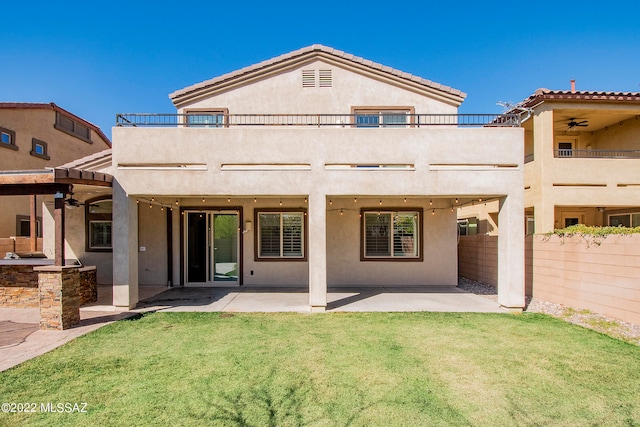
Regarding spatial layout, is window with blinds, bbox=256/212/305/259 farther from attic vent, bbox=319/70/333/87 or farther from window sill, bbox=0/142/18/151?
window sill, bbox=0/142/18/151

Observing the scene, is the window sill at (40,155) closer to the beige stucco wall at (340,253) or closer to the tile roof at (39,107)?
the tile roof at (39,107)

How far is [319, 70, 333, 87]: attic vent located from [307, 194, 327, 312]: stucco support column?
5197 millimetres

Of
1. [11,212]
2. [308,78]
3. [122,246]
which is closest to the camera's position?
[122,246]

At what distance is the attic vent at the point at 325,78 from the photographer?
1177cm

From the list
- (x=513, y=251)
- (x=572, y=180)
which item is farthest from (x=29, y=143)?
(x=572, y=180)

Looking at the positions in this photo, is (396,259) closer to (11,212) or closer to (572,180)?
(572,180)

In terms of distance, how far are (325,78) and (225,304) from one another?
840cm

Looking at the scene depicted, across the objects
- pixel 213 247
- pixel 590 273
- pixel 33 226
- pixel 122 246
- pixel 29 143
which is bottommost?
pixel 590 273

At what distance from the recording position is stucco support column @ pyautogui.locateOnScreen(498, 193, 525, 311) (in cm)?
858

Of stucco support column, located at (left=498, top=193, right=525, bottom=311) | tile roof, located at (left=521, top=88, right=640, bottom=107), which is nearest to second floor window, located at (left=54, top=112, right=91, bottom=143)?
stucco support column, located at (left=498, top=193, right=525, bottom=311)

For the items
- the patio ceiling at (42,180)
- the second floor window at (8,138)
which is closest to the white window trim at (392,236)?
the patio ceiling at (42,180)

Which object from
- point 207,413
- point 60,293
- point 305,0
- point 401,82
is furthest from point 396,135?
point 305,0

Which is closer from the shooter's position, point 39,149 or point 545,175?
point 545,175

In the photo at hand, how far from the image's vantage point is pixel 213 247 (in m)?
11.9
